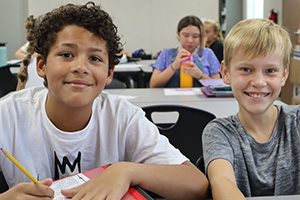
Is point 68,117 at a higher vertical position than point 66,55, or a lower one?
lower

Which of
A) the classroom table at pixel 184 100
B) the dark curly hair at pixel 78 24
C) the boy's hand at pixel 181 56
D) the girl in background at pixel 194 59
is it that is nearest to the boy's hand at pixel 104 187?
the dark curly hair at pixel 78 24

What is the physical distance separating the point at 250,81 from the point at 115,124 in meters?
0.46

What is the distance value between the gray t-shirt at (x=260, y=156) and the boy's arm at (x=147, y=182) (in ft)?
0.43

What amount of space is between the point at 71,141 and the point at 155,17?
688cm

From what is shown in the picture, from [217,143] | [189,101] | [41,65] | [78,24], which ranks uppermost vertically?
[78,24]

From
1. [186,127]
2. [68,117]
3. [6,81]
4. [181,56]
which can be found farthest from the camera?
[6,81]

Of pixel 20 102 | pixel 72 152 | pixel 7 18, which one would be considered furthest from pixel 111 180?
pixel 7 18

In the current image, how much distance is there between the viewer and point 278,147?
1.19 m

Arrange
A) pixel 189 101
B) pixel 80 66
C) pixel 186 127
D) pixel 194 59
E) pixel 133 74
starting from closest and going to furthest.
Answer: pixel 80 66 → pixel 186 127 → pixel 189 101 → pixel 194 59 → pixel 133 74

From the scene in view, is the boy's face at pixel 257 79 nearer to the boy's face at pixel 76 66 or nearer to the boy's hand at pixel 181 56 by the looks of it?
the boy's face at pixel 76 66

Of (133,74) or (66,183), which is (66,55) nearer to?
(66,183)

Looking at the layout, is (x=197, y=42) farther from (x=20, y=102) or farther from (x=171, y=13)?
(x=171, y=13)

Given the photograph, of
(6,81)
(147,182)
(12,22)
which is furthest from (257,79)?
(12,22)

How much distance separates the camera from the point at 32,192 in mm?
775
